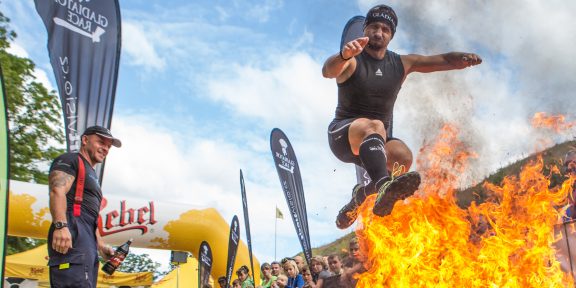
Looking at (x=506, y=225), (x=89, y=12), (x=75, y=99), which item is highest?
(x=89, y=12)

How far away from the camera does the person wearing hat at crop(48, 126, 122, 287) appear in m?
3.80

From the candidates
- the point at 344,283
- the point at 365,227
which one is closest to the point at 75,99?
the point at 344,283

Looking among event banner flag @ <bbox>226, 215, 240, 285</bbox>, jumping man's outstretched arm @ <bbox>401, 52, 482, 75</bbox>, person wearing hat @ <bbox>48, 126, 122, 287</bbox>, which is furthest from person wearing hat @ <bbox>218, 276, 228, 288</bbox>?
jumping man's outstretched arm @ <bbox>401, 52, 482, 75</bbox>

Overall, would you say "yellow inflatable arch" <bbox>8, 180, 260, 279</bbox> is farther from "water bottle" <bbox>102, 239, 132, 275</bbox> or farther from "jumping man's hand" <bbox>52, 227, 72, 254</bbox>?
"jumping man's hand" <bbox>52, 227, 72, 254</bbox>

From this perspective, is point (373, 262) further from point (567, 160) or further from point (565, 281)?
point (567, 160)

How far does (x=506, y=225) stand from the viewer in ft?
14.5

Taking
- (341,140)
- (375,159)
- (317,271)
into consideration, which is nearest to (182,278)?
(317,271)

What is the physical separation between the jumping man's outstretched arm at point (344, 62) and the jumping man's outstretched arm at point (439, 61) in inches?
22.4

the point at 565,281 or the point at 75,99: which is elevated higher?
the point at 75,99

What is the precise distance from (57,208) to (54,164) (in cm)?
44

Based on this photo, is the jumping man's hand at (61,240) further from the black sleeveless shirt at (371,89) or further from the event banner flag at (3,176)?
the black sleeveless shirt at (371,89)

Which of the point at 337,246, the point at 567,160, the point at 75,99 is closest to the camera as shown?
the point at 567,160

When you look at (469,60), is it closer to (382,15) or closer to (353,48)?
(382,15)

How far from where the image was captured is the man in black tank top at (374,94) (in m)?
3.79
